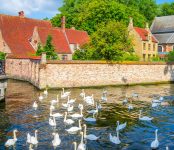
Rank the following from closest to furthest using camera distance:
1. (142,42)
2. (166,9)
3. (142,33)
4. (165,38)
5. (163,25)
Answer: (142,42) → (142,33) → (165,38) → (163,25) → (166,9)

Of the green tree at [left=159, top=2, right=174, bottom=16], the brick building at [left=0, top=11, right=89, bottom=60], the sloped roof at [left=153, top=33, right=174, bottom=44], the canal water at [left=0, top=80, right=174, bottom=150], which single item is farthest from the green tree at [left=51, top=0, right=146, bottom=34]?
the canal water at [left=0, top=80, right=174, bottom=150]

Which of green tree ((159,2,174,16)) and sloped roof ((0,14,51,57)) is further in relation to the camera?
green tree ((159,2,174,16))

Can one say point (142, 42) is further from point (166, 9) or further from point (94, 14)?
point (166, 9)

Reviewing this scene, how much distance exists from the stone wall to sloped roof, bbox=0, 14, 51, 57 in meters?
3.55

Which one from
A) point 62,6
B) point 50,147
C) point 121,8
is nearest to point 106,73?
point 121,8

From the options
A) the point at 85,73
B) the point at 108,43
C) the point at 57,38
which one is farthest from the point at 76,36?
the point at 85,73

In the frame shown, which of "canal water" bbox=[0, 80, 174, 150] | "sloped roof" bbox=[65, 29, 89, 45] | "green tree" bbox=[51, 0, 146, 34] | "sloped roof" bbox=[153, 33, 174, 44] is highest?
"green tree" bbox=[51, 0, 146, 34]

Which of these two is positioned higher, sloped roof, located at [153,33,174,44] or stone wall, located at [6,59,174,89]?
sloped roof, located at [153,33,174,44]

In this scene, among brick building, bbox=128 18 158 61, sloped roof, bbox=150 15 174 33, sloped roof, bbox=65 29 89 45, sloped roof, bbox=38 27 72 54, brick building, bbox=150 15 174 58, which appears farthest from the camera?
sloped roof, bbox=150 15 174 33

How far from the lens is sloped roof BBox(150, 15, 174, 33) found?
3361 inches

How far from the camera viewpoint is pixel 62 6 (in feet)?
267

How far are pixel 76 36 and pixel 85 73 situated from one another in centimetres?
1931

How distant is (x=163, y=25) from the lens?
3438 inches

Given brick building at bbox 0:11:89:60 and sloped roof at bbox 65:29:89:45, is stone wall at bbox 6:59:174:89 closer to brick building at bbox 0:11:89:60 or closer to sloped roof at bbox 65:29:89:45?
brick building at bbox 0:11:89:60
